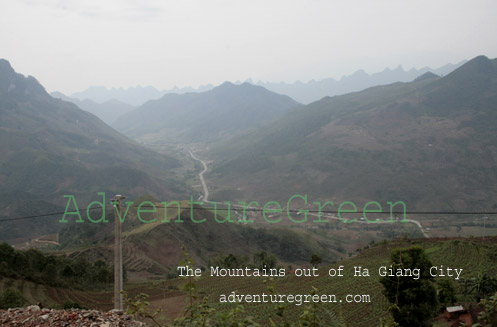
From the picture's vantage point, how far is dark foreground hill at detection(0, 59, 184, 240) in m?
80.6

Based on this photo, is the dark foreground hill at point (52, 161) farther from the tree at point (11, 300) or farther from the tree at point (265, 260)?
the tree at point (11, 300)

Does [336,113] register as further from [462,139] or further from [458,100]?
[462,139]

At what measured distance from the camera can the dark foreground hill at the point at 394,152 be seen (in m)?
89.3

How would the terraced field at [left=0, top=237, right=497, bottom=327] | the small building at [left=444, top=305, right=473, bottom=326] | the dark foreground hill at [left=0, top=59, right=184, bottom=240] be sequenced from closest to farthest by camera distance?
the small building at [left=444, top=305, right=473, bottom=326] < the terraced field at [left=0, top=237, right=497, bottom=327] < the dark foreground hill at [left=0, top=59, right=184, bottom=240]

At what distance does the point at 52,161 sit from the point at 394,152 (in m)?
93.9

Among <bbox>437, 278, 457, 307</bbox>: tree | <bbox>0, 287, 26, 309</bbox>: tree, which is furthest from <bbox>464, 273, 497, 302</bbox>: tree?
<bbox>0, 287, 26, 309</bbox>: tree

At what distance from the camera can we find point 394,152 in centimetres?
10594

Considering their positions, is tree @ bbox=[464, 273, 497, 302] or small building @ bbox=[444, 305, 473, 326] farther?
tree @ bbox=[464, 273, 497, 302]

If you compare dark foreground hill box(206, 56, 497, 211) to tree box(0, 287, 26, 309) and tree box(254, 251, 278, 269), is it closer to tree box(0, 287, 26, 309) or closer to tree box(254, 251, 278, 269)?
tree box(254, 251, 278, 269)

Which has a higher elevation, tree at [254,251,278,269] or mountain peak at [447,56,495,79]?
mountain peak at [447,56,495,79]

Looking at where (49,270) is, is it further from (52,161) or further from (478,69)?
(478,69)

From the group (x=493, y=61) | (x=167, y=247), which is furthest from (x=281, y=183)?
(x=493, y=61)

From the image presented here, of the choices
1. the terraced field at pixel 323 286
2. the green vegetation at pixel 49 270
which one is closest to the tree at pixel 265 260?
the terraced field at pixel 323 286

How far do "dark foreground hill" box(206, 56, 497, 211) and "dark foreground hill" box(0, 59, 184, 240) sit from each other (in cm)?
2567
